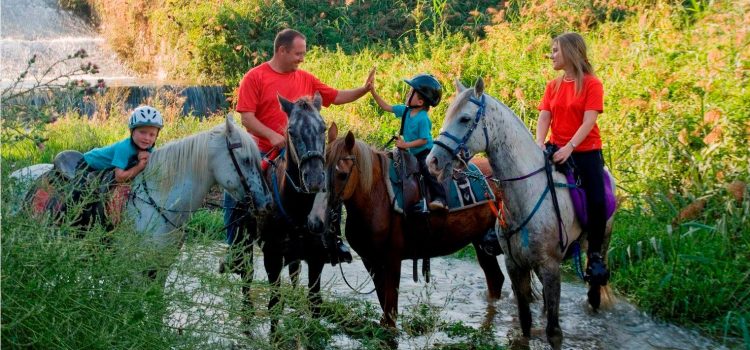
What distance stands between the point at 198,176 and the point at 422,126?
1.78 meters

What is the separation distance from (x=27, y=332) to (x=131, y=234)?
0.69 metres

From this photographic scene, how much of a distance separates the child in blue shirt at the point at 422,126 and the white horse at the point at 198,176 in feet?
4.03

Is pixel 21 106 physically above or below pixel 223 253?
above

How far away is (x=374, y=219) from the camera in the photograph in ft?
19.3

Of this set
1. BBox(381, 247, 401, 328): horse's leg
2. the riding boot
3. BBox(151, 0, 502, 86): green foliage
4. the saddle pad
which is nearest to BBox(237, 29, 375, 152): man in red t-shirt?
BBox(381, 247, 401, 328): horse's leg

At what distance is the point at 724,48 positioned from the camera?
9.27 m

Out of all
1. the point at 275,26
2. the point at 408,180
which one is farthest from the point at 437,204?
the point at 275,26

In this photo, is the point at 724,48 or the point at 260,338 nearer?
the point at 260,338

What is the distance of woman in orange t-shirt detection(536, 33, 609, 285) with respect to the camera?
5.66 meters

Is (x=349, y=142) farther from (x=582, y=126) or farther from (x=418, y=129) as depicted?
(x=582, y=126)

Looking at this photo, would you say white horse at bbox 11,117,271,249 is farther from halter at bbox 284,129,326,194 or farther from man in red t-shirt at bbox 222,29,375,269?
man in red t-shirt at bbox 222,29,375,269

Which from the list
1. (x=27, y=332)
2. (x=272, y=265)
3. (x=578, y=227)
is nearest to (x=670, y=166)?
(x=578, y=227)

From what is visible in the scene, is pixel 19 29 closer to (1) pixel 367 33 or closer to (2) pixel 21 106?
(1) pixel 367 33

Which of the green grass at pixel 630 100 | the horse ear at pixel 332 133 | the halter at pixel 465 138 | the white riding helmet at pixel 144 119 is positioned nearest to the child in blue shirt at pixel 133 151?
the white riding helmet at pixel 144 119
